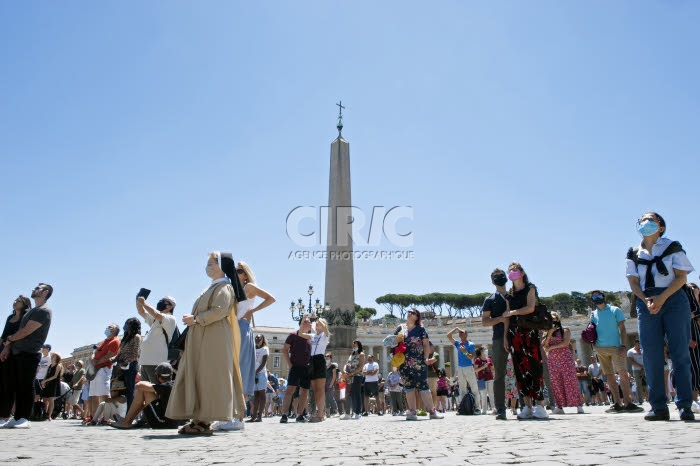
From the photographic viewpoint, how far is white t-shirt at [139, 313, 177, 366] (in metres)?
7.93

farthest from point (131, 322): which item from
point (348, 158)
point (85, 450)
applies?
point (348, 158)

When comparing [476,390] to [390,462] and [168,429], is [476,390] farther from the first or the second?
[390,462]

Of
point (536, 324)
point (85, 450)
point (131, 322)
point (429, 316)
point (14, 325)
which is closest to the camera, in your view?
point (85, 450)

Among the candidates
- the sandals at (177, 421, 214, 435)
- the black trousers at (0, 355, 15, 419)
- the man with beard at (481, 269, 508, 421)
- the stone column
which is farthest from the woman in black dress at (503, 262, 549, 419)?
the stone column

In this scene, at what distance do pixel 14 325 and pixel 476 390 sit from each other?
9.50 m

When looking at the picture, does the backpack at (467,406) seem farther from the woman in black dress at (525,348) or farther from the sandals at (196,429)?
the sandals at (196,429)

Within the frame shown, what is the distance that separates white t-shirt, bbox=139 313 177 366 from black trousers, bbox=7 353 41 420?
1449 mm

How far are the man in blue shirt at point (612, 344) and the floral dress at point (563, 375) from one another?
779 millimetres

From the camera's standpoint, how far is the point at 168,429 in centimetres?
665

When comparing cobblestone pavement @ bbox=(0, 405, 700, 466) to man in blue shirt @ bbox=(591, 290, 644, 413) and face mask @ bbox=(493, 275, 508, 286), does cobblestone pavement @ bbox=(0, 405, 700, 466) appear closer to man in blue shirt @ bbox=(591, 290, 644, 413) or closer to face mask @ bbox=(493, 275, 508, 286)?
face mask @ bbox=(493, 275, 508, 286)

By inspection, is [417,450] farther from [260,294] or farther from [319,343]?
[319,343]

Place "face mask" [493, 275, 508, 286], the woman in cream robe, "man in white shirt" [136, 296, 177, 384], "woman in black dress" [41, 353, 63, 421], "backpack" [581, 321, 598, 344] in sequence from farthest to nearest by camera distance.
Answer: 1. "woman in black dress" [41, 353, 63, 421]
2. "backpack" [581, 321, 598, 344]
3. "face mask" [493, 275, 508, 286]
4. "man in white shirt" [136, 296, 177, 384]
5. the woman in cream robe

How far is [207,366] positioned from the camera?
5500 millimetres

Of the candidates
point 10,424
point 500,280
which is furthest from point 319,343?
point 10,424
